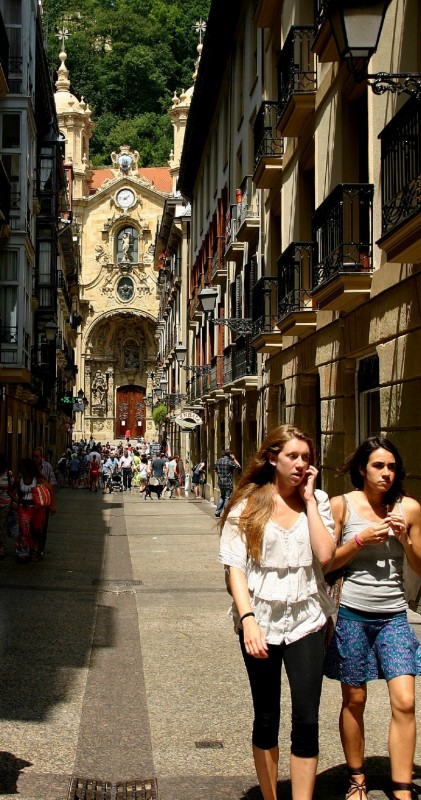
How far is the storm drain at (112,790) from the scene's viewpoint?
188 inches

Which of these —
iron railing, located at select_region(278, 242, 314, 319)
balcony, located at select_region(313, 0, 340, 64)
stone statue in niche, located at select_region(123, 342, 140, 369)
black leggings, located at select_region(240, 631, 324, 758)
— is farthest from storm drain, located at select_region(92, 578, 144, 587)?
stone statue in niche, located at select_region(123, 342, 140, 369)

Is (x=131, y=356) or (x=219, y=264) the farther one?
(x=131, y=356)

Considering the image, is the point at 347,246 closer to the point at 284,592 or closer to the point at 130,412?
the point at 284,592

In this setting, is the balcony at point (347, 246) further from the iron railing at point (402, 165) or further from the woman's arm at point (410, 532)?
the woman's arm at point (410, 532)

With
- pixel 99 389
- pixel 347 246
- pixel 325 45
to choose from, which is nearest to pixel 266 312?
pixel 347 246

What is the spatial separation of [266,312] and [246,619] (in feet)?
45.7

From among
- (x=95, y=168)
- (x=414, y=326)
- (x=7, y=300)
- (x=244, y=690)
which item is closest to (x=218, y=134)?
(x=7, y=300)

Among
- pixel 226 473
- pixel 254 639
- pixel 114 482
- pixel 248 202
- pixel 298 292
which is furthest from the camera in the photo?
pixel 114 482

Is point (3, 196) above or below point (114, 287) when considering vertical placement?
below

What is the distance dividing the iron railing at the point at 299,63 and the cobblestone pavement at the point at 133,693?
655 cm

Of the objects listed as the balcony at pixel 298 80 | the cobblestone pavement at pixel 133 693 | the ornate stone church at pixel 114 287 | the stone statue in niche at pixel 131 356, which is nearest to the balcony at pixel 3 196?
the balcony at pixel 298 80

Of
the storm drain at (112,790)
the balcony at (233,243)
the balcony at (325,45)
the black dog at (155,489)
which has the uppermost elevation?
the balcony at (233,243)

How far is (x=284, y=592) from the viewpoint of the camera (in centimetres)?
429

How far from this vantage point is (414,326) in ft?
30.2
